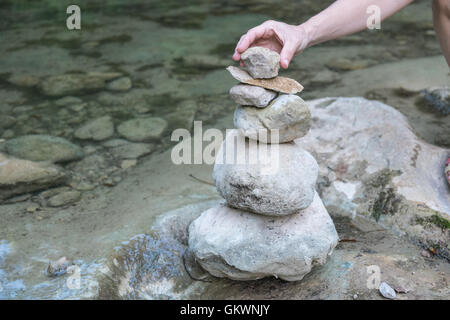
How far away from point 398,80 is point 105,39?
3.54 metres

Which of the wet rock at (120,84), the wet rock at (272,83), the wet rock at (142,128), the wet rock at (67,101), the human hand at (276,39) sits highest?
the human hand at (276,39)

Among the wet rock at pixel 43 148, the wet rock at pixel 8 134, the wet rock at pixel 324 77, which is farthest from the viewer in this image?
the wet rock at pixel 324 77

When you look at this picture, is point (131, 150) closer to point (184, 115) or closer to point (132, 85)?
point (184, 115)

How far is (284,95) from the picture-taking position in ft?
7.04

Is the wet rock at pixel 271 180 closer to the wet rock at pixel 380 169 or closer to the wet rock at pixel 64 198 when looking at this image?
the wet rock at pixel 380 169

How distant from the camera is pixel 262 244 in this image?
217 cm

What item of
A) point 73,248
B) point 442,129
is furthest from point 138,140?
point 442,129

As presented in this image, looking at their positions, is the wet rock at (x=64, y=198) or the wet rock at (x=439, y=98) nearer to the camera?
the wet rock at (x=64, y=198)

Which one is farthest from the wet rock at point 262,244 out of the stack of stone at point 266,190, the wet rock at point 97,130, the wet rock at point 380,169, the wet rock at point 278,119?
the wet rock at point 97,130

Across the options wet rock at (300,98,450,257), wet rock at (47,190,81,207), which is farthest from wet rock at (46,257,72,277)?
wet rock at (300,98,450,257)

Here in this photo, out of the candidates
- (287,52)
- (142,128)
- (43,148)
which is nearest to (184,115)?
(142,128)

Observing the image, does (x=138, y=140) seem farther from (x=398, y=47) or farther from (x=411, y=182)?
(x=398, y=47)

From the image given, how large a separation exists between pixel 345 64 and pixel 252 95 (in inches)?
129

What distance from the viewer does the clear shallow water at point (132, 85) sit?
2545 millimetres
